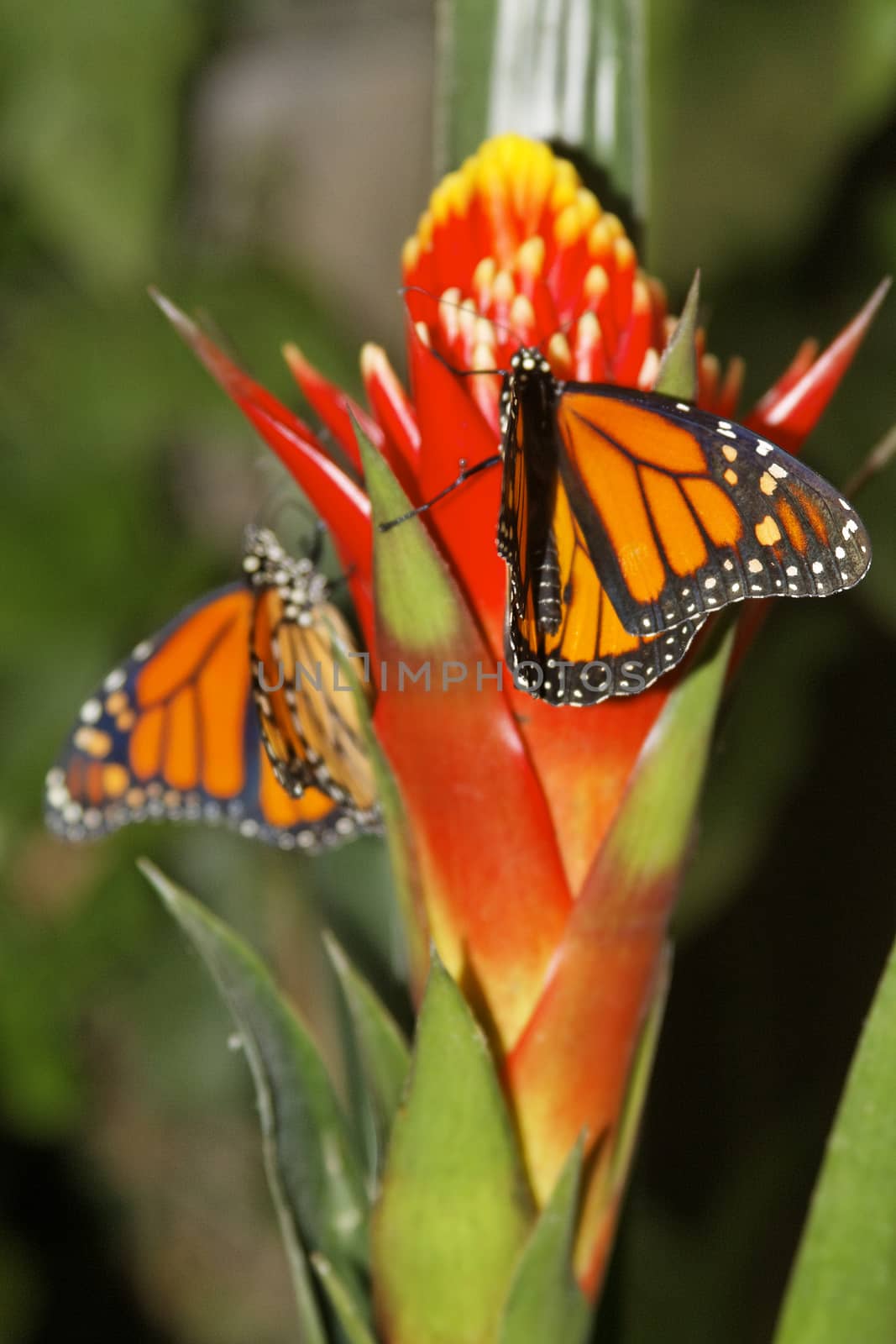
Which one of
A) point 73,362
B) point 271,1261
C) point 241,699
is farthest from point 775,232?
point 271,1261

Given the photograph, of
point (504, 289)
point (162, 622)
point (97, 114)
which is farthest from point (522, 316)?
point (97, 114)

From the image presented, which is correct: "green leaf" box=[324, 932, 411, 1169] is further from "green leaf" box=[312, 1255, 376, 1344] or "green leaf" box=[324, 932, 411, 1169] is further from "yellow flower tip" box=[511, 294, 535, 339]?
"yellow flower tip" box=[511, 294, 535, 339]

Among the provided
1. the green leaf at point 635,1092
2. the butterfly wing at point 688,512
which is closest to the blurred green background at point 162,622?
the green leaf at point 635,1092

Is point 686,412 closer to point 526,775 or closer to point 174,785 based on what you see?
point 526,775

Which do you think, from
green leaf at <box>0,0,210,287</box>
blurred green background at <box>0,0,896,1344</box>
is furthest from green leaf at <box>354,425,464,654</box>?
green leaf at <box>0,0,210,287</box>

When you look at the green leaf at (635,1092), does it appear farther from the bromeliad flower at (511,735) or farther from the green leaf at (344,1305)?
the green leaf at (344,1305)

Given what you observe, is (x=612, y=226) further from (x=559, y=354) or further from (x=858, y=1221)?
(x=858, y=1221)
